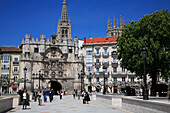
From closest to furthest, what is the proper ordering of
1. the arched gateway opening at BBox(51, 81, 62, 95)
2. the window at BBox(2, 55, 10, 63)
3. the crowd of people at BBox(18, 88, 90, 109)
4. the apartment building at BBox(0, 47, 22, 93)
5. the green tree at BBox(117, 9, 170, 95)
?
the crowd of people at BBox(18, 88, 90, 109), the green tree at BBox(117, 9, 170, 95), the apartment building at BBox(0, 47, 22, 93), the window at BBox(2, 55, 10, 63), the arched gateway opening at BBox(51, 81, 62, 95)

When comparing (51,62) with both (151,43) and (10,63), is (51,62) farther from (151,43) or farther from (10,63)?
(151,43)

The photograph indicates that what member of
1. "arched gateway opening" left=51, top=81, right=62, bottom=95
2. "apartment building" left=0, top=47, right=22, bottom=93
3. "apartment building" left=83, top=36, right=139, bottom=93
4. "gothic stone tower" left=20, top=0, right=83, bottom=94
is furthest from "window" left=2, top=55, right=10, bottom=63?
"apartment building" left=83, top=36, right=139, bottom=93

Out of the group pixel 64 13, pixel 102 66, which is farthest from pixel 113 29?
pixel 102 66

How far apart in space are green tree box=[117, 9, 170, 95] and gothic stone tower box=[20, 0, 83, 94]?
1429 inches

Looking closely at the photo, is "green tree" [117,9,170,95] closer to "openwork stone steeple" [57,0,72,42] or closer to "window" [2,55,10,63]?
"window" [2,55,10,63]

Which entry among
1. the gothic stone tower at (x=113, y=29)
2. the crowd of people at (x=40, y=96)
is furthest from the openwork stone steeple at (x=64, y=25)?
the crowd of people at (x=40, y=96)

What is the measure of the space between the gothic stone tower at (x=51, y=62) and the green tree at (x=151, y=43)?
36.3m

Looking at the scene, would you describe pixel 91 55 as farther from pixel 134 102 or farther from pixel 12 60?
pixel 134 102

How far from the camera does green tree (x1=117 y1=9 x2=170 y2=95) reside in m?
27.8

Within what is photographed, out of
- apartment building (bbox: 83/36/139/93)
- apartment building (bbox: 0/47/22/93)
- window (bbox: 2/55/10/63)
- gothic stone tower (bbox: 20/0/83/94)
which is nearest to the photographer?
apartment building (bbox: 0/47/22/93)

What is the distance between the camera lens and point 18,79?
58406mm

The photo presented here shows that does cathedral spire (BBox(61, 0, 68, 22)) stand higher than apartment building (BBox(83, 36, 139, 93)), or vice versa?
cathedral spire (BBox(61, 0, 68, 22))

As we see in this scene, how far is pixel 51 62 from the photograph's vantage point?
64.4 m

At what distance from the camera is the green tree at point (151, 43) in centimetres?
2783
